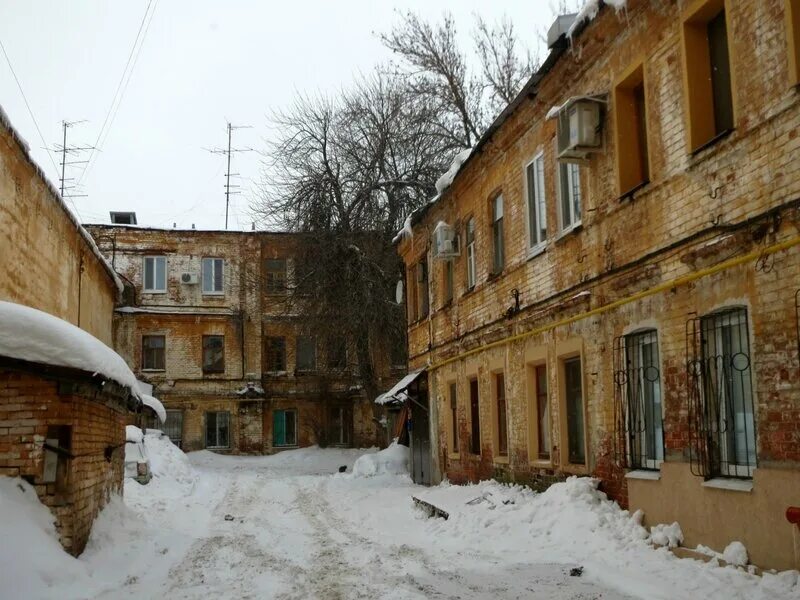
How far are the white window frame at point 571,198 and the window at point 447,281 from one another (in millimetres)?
6329

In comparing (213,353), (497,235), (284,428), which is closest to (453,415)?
(497,235)

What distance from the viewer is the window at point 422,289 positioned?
2095 cm

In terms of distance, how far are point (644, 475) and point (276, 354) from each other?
30847mm

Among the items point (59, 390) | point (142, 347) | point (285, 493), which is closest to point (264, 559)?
point (59, 390)

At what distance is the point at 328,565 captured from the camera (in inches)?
366

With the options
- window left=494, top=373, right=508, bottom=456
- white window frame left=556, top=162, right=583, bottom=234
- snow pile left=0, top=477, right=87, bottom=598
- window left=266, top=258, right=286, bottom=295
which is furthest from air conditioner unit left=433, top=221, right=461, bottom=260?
window left=266, top=258, right=286, bottom=295

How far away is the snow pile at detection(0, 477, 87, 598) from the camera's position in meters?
6.72

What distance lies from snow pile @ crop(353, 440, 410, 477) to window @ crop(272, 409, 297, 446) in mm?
14204

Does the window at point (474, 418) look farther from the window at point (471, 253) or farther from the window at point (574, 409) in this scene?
the window at point (574, 409)

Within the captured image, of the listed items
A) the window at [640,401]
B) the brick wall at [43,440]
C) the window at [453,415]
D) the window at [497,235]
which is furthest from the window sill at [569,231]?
the window at [453,415]

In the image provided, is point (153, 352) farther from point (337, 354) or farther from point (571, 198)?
point (571, 198)

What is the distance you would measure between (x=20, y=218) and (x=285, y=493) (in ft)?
30.4

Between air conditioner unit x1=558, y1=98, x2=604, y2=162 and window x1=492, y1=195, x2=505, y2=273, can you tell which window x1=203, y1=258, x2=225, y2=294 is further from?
air conditioner unit x1=558, y1=98, x2=604, y2=162

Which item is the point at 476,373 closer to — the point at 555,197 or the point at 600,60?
the point at 555,197
